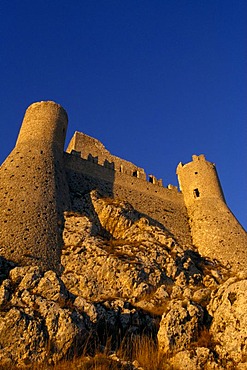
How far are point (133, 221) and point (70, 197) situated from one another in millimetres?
4169

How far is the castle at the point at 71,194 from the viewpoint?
15727 mm

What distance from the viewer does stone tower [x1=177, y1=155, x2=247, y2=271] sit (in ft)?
72.7

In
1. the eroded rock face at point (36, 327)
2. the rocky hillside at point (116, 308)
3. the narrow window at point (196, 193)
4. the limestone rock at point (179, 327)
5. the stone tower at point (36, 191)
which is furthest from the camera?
the narrow window at point (196, 193)

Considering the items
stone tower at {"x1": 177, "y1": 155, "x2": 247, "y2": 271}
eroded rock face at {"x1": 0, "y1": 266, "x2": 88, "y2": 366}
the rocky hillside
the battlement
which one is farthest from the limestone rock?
the battlement

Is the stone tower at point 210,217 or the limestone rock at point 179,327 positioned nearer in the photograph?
the limestone rock at point 179,327

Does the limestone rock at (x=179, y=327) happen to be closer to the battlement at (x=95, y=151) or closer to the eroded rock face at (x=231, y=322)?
the eroded rock face at (x=231, y=322)

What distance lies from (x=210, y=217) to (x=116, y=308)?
15.9 m

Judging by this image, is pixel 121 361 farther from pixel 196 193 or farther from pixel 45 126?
pixel 196 193

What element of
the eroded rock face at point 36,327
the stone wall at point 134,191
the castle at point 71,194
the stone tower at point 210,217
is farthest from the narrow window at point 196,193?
the eroded rock face at point 36,327

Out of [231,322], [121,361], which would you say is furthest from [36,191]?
[231,322]

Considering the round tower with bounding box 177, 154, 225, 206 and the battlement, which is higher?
the battlement

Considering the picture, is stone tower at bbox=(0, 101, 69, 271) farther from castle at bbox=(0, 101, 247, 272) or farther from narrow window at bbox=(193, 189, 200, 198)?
narrow window at bbox=(193, 189, 200, 198)

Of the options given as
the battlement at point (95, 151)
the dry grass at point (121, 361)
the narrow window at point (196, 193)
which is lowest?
the dry grass at point (121, 361)

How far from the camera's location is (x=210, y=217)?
25.2 meters
